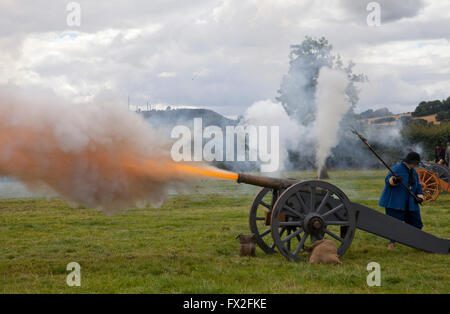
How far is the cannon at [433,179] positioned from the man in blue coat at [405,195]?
24.9 ft

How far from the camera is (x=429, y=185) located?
16312 millimetres

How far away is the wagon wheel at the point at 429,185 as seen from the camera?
1619 cm

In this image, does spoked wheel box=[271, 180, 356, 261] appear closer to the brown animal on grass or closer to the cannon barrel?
the cannon barrel

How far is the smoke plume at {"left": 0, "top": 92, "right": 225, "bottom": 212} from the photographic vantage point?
255 inches

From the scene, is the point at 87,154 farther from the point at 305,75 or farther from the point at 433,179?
the point at 305,75

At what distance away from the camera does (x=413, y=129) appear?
34969 mm

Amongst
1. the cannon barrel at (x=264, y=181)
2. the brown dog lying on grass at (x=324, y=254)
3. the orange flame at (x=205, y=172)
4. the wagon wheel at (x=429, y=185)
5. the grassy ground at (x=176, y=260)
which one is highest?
the orange flame at (x=205, y=172)

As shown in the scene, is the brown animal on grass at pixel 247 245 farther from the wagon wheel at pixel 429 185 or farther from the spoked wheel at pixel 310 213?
the wagon wheel at pixel 429 185

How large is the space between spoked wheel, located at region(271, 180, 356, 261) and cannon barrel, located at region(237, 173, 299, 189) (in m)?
0.27

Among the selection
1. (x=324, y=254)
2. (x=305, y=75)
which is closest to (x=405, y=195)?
(x=324, y=254)

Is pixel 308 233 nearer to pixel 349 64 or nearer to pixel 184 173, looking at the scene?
pixel 184 173

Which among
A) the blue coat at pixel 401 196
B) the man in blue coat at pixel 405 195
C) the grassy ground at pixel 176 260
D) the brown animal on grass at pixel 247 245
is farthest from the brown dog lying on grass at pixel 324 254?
the blue coat at pixel 401 196

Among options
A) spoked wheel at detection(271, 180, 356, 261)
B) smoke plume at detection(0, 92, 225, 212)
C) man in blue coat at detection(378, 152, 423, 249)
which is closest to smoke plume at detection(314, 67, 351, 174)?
man in blue coat at detection(378, 152, 423, 249)
